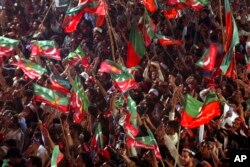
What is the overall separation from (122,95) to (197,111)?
69.9 inches

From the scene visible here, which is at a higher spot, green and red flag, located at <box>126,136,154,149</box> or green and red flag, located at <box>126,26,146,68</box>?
green and red flag, located at <box>126,26,146,68</box>

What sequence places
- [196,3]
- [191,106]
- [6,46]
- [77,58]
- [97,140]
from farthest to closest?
[196,3] → [77,58] → [6,46] → [97,140] → [191,106]

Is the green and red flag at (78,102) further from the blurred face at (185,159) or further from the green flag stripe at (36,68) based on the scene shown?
the blurred face at (185,159)

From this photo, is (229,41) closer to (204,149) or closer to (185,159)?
(204,149)

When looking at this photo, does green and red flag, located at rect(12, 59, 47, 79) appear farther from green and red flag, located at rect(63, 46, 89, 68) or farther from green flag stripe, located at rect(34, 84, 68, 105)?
green and red flag, located at rect(63, 46, 89, 68)

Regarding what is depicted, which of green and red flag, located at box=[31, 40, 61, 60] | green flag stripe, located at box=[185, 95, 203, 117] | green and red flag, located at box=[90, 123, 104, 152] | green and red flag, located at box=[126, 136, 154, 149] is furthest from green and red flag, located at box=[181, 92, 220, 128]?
green and red flag, located at box=[31, 40, 61, 60]

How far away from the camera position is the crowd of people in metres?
6.73

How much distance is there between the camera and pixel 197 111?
21.4ft

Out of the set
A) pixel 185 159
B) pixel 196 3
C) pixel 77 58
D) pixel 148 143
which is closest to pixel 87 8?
pixel 77 58

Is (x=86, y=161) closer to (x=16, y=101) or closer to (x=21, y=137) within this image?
(x=21, y=137)

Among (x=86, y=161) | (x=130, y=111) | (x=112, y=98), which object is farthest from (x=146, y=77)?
(x=86, y=161)

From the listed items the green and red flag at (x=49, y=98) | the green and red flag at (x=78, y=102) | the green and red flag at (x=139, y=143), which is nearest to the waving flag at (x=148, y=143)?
the green and red flag at (x=139, y=143)

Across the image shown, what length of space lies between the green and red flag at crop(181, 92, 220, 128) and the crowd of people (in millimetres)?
229

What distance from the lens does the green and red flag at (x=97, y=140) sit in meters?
6.85
